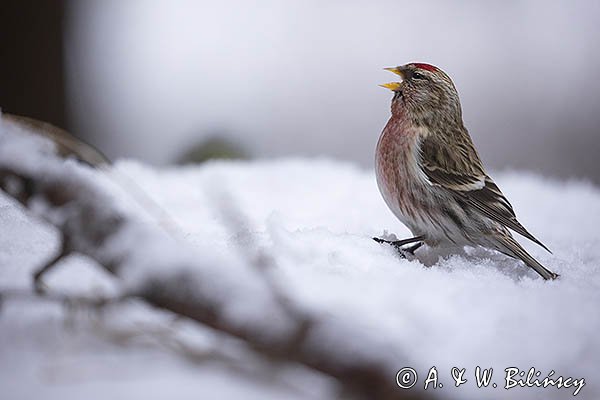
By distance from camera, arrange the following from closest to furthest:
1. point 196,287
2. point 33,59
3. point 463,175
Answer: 1. point 196,287
2. point 463,175
3. point 33,59

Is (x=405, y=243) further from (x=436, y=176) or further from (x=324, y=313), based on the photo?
(x=324, y=313)

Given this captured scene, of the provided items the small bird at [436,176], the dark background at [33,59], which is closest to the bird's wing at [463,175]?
the small bird at [436,176]

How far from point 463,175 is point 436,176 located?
47 mm

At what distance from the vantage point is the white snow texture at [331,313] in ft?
1.53

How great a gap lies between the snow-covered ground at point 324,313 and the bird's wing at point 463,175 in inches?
3.0

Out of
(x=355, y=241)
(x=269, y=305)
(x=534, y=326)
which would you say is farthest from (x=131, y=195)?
(x=534, y=326)

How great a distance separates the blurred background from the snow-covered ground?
0.68 m

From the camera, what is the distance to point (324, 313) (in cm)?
50

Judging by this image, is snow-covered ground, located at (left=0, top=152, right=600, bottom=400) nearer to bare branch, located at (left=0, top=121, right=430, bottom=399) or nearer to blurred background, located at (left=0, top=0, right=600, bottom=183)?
bare branch, located at (left=0, top=121, right=430, bottom=399)

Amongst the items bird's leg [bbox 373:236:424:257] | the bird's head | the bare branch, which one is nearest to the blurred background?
the bird's head

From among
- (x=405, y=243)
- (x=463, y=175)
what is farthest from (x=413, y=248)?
(x=463, y=175)

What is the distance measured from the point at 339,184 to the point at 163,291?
0.91 m

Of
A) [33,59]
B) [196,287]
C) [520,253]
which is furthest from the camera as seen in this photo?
[33,59]

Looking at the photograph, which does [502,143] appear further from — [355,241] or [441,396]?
[441,396]
